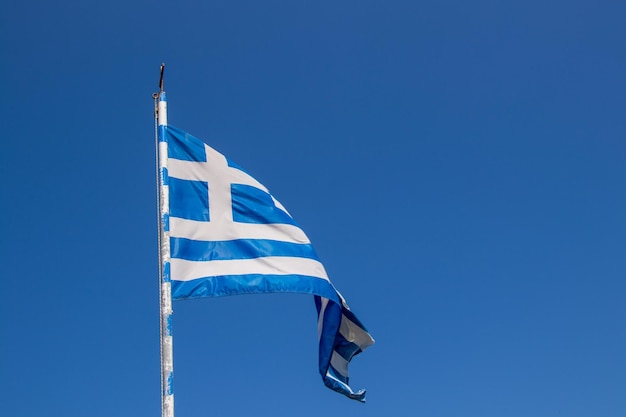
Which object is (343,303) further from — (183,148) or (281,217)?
(183,148)

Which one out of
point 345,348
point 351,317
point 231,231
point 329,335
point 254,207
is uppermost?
point 254,207

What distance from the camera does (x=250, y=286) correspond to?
53.6 feet

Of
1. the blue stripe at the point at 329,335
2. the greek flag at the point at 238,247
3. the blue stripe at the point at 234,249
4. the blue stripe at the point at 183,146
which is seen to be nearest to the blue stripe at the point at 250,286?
the greek flag at the point at 238,247

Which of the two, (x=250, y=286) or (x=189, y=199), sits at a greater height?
(x=189, y=199)

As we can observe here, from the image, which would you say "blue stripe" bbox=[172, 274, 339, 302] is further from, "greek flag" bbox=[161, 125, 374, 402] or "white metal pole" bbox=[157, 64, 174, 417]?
"white metal pole" bbox=[157, 64, 174, 417]

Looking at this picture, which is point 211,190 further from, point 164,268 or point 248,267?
point 164,268

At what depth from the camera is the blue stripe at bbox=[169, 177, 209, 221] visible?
16.0 m

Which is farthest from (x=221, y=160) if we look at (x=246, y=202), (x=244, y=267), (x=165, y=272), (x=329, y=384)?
(x=329, y=384)

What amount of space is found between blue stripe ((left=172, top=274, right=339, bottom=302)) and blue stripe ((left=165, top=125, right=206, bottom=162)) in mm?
2512

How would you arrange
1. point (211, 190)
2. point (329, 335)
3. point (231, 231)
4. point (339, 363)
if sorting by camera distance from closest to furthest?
point (231, 231) < point (211, 190) < point (329, 335) < point (339, 363)

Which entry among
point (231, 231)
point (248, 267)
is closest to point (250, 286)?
point (248, 267)

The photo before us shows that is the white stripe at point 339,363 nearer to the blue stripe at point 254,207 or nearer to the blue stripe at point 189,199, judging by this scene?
the blue stripe at point 254,207

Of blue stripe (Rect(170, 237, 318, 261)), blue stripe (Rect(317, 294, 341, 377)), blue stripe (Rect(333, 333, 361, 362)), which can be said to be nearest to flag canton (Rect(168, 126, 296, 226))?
blue stripe (Rect(170, 237, 318, 261))

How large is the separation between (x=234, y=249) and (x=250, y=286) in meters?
0.81
